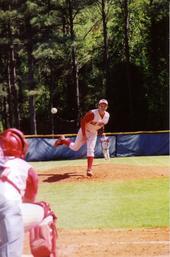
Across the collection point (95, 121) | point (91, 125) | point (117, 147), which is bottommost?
point (117, 147)

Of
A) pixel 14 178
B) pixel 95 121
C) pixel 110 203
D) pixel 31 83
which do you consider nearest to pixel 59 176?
pixel 95 121

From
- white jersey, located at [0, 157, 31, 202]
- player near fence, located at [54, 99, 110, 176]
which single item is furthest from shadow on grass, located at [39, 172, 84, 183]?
white jersey, located at [0, 157, 31, 202]

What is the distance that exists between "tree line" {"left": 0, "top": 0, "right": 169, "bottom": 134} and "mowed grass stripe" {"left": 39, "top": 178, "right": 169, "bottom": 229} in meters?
30.5

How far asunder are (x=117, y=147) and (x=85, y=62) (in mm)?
27083

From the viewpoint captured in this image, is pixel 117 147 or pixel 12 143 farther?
pixel 117 147

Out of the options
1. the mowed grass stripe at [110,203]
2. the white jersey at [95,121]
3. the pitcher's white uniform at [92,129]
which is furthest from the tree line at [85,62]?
the mowed grass stripe at [110,203]

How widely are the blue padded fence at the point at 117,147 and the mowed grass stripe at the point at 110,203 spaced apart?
40.5 feet

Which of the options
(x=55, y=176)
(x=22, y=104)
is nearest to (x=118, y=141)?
(x=55, y=176)

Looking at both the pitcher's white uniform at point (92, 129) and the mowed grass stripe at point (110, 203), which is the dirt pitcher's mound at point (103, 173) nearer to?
the mowed grass stripe at point (110, 203)

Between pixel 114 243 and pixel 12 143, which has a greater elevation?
pixel 12 143

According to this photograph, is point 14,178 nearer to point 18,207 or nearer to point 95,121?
point 18,207

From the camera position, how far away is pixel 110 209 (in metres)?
10.8

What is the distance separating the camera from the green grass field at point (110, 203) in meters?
9.55

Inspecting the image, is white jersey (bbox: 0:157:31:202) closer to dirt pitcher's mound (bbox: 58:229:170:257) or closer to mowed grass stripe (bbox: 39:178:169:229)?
dirt pitcher's mound (bbox: 58:229:170:257)
